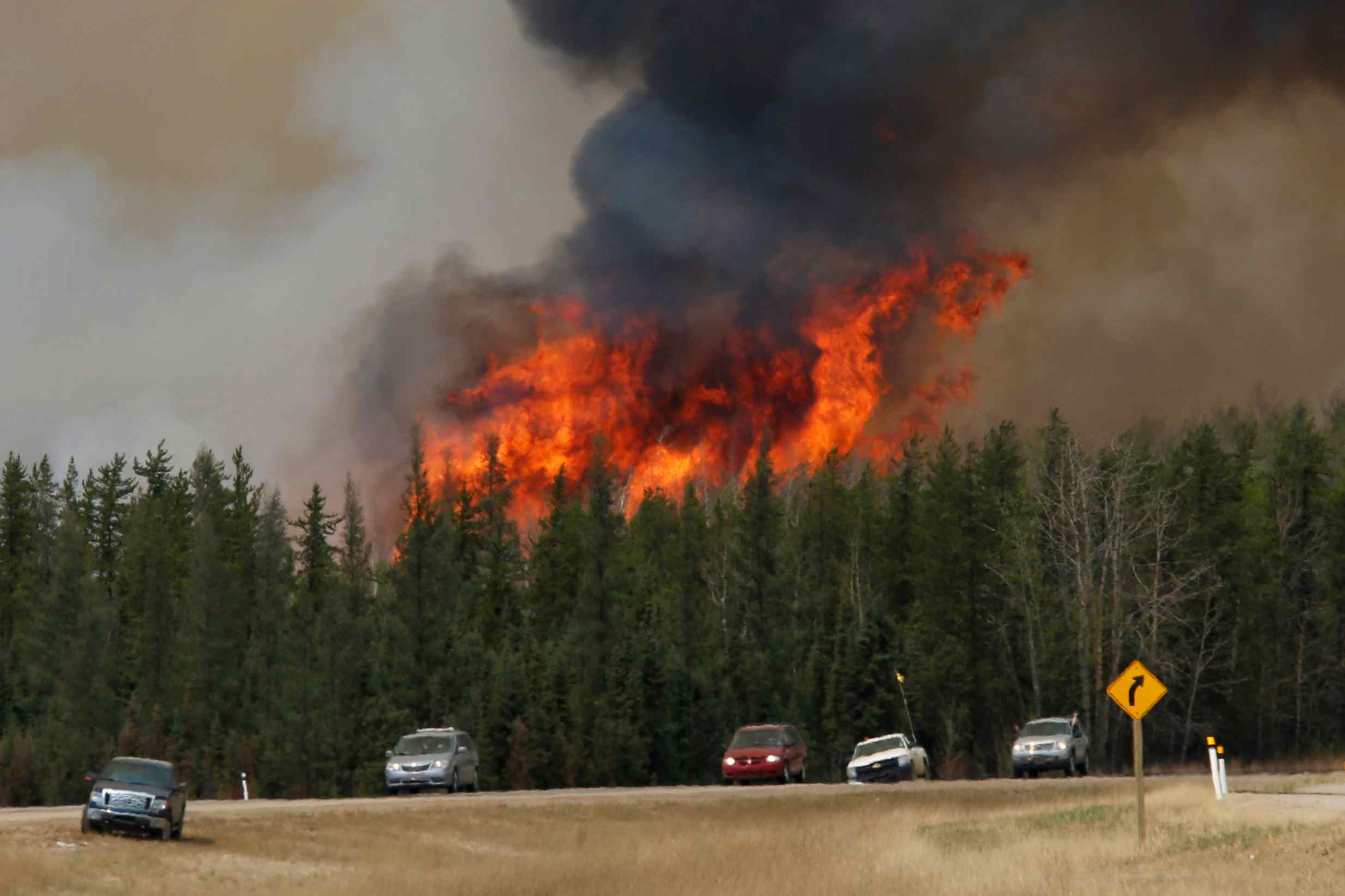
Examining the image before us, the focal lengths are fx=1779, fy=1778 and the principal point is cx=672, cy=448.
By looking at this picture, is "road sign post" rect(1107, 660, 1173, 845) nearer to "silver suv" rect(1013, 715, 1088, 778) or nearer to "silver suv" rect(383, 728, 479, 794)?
"silver suv" rect(383, 728, 479, 794)

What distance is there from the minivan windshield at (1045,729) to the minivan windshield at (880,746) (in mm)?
4382

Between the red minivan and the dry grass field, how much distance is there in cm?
788

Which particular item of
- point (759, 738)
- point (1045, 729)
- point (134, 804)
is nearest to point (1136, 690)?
point (134, 804)

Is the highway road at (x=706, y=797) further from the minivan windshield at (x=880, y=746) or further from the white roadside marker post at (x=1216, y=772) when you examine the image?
the minivan windshield at (x=880, y=746)

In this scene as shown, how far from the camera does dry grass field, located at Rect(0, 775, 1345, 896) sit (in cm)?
2880

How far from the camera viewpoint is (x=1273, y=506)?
365 ft

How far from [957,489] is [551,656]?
2837 centimetres

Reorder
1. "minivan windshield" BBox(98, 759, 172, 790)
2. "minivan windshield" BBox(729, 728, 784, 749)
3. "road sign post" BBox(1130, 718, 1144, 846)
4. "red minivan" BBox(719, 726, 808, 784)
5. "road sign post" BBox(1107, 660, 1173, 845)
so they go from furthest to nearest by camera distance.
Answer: "minivan windshield" BBox(729, 728, 784, 749)
"red minivan" BBox(719, 726, 808, 784)
"minivan windshield" BBox(98, 759, 172, 790)
"road sign post" BBox(1107, 660, 1173, 845)
"road sign post" BBox(1130, 718, 1144, 846)

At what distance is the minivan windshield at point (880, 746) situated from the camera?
5912cm

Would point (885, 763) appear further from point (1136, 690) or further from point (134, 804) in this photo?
point (134, 804)

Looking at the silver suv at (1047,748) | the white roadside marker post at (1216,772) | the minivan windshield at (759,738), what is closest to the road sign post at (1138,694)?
the white roadside marker post at (1216,772)

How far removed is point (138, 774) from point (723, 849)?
→ 1259cm

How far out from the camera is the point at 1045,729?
60281 millimetres

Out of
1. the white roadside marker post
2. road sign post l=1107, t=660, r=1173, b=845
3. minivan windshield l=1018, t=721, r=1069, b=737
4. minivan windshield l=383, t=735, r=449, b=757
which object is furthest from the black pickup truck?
minivan windshield l=1018, t=721, r=1069, b=737
